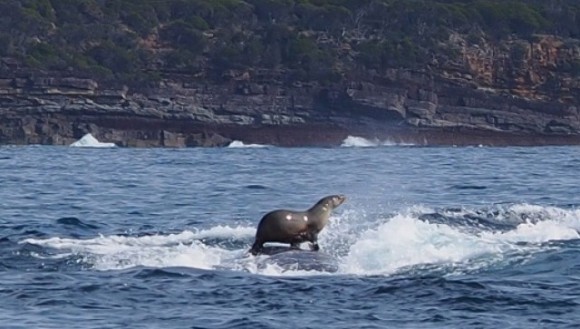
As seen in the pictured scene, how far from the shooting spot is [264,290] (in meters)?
17.6

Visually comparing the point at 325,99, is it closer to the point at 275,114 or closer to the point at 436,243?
the point at 275,114

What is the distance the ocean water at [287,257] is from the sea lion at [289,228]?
35cm

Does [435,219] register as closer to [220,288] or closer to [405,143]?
[220,288]

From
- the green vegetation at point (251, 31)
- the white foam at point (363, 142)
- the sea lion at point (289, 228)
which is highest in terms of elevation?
the green vegetation at point (251, 31)

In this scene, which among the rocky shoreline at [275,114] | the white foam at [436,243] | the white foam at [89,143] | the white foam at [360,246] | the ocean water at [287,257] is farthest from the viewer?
the rocky shoreline at [275,114]

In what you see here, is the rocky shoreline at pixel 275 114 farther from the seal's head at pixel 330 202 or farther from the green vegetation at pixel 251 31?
the seal's head at pixel 330 202

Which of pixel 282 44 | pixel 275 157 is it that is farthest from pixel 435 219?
pixel 282 44

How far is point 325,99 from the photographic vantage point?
83438 mm

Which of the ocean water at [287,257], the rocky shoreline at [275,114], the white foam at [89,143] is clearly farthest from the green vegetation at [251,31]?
the ocean water at [287,257]

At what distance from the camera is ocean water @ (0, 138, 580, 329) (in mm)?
16406

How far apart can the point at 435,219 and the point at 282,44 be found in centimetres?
6403

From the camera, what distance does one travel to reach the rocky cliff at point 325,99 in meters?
78.2

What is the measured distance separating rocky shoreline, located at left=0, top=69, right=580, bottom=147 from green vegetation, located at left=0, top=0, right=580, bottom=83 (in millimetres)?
1960

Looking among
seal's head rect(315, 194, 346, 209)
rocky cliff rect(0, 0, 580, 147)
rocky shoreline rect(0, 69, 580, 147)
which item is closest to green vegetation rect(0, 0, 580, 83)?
rocky cliff rect(0, 0, 580, 147)
